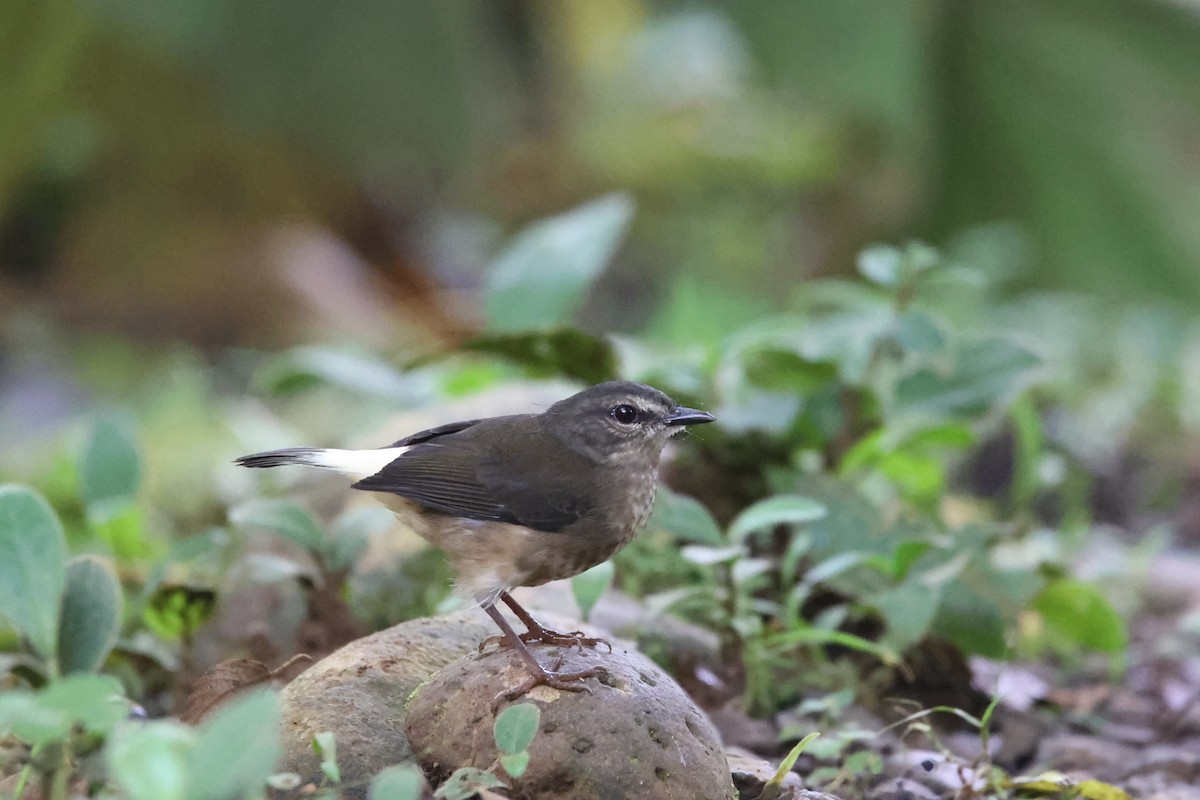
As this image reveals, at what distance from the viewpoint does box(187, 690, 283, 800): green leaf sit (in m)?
1.27

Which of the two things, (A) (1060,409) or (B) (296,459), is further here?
(A) (1060,409)

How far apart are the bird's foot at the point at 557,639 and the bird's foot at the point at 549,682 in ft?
0.55

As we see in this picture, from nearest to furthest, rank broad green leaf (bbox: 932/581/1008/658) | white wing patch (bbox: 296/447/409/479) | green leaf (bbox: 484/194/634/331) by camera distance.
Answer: white wing patch (bbox: 296/447/409/479), broad green leaf (bbox: 932/581/1008/658), green leaf (bbox: 484/194/634/331)

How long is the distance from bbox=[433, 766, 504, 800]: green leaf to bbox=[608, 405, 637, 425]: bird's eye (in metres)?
0.94

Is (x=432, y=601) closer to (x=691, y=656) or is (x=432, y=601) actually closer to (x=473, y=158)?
(x=691, y=656)

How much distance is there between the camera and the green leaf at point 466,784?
172cm

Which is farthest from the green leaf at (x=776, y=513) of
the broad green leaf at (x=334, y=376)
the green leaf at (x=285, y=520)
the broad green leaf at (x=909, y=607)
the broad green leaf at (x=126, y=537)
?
the broad green leaf at (x=126, y=537)

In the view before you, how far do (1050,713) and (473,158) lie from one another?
4.96 m

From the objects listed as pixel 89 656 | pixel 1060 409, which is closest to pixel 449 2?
pixel 1060 409

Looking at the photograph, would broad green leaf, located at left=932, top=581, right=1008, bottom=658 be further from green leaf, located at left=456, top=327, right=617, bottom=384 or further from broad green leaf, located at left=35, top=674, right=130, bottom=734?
broad green leaf, located at left=35, top=674, right=130, bottom=734

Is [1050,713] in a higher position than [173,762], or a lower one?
lower

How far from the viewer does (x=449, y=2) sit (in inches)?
255

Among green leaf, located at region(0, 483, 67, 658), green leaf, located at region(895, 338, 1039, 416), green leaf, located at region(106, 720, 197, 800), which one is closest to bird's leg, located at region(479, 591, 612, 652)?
green leaf, located at region(0, 483, 67, 658)

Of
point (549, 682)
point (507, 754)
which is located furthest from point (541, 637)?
point (507, 754)
